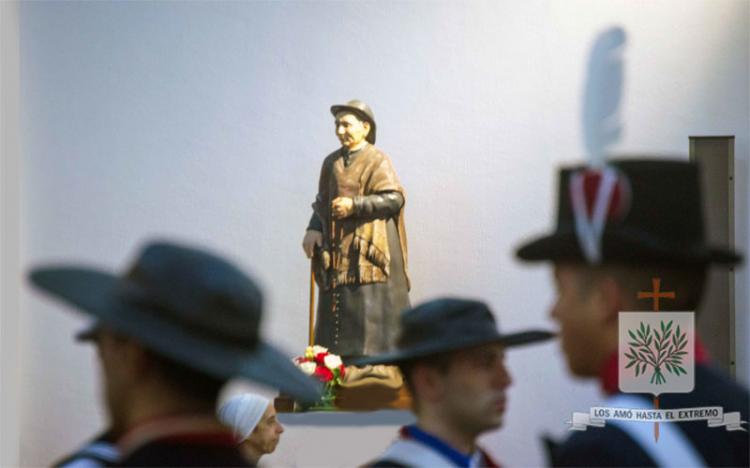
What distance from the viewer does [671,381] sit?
2953mm

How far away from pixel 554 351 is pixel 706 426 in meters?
6.73

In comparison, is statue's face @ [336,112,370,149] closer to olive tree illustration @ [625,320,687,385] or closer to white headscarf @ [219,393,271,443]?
white headscarf @ [219,393,271,443]

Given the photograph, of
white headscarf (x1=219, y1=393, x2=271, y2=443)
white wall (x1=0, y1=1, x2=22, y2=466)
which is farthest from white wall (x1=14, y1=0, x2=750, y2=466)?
white headscarf (x1=219, y1=393, x2=271, y2=443)

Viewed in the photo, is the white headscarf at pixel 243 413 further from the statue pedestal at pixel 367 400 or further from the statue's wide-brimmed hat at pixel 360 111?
the statue's wide-brimmed hat at pixel 360 111

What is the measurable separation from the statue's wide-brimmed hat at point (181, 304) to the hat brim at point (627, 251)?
1.68ft

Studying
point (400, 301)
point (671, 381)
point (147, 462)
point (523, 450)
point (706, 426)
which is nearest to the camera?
point (147, 462)

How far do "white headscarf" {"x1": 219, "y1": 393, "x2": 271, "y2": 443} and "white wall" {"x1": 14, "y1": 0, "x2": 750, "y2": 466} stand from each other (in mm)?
4567

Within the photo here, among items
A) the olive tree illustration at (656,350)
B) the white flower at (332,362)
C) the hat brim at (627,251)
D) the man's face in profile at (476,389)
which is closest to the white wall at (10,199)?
the white flower at (332,362)

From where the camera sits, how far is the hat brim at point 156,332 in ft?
6.00

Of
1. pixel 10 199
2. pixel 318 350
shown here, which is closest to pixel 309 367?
pixel 318 350

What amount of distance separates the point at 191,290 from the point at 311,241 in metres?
6.27

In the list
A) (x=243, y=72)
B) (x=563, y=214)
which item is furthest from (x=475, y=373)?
(x=243, y=72)

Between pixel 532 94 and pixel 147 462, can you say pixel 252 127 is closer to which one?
pixel 532 94

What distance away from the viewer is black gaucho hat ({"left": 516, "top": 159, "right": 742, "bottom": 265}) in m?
2.15
